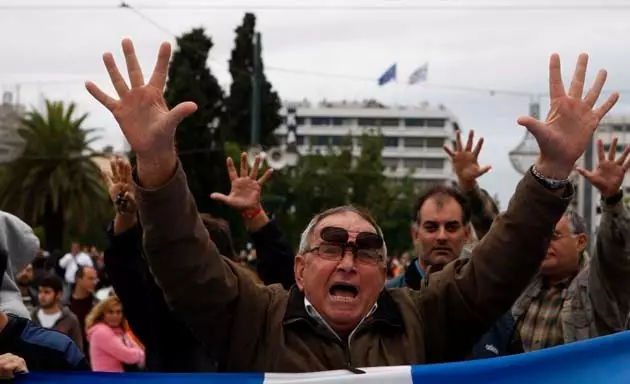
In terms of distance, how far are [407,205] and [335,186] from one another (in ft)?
41.0

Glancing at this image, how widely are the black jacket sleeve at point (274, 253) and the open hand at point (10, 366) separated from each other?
→ 227 cm

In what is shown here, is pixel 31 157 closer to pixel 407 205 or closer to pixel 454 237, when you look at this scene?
pixel 407 205

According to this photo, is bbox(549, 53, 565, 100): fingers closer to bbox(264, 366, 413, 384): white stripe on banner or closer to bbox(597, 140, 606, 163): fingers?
bbox(264, 366, 413, 384): white stripe on banner

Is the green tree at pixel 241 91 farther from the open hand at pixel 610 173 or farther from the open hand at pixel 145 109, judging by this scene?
the open hand at pixel 145 109

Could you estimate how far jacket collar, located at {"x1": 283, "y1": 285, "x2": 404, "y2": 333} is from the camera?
3449 mm

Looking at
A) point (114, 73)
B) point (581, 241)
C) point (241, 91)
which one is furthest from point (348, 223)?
point (241, 91)

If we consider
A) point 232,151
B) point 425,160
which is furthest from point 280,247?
point 425,160

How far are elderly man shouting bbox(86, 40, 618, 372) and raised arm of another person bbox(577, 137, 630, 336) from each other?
1079 mm

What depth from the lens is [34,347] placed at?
351 cm

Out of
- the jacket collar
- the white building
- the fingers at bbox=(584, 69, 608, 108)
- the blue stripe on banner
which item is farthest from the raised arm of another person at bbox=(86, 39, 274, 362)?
the white building

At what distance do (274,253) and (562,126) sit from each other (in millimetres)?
2414

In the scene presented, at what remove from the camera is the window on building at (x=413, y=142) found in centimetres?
14462

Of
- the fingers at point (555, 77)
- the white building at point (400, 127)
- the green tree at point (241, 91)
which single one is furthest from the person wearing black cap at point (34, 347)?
the white building at point (400, 127)

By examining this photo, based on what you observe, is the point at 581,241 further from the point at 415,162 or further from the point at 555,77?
the point at 415,162
